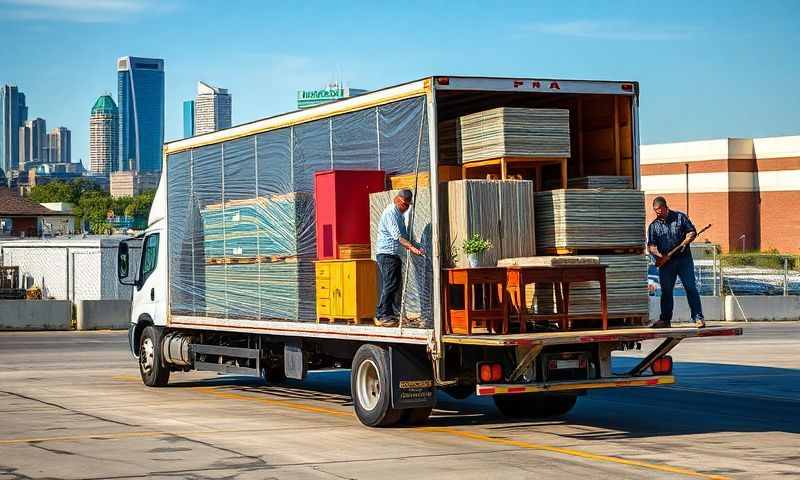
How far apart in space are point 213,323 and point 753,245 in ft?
244

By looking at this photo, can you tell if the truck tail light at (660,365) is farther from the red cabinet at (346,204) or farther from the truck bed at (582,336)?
the red cabinet at (346,204)

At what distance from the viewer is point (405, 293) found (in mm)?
14047

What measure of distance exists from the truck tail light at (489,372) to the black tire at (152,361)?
868 cm

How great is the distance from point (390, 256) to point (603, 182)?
8.55ft

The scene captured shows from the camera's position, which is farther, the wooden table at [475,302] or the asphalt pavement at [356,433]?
the wooden table at [475,302]

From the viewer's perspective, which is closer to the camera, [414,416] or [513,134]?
[513,134]

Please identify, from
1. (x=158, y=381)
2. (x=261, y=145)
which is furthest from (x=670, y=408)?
(x=158, y=381)

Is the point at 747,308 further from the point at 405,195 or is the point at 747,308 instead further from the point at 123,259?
the point at 405,195

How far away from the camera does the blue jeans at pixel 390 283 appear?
14188 millimetres

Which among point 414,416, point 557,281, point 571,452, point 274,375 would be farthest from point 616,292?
point 274,375

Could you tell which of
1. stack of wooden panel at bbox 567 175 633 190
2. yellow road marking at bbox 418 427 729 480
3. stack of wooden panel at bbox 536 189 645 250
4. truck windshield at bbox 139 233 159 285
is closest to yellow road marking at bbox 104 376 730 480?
yellow road marking at bbox 418 427 729 480

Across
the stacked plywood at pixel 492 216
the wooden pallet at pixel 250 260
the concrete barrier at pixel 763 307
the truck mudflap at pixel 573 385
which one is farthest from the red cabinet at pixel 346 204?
the concrete barrier at pixel 763 307

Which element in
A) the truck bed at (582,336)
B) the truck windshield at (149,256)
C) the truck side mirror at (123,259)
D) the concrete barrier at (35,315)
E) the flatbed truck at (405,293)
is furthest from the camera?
the concrete barrier at (35,315)

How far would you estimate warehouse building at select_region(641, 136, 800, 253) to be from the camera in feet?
282
